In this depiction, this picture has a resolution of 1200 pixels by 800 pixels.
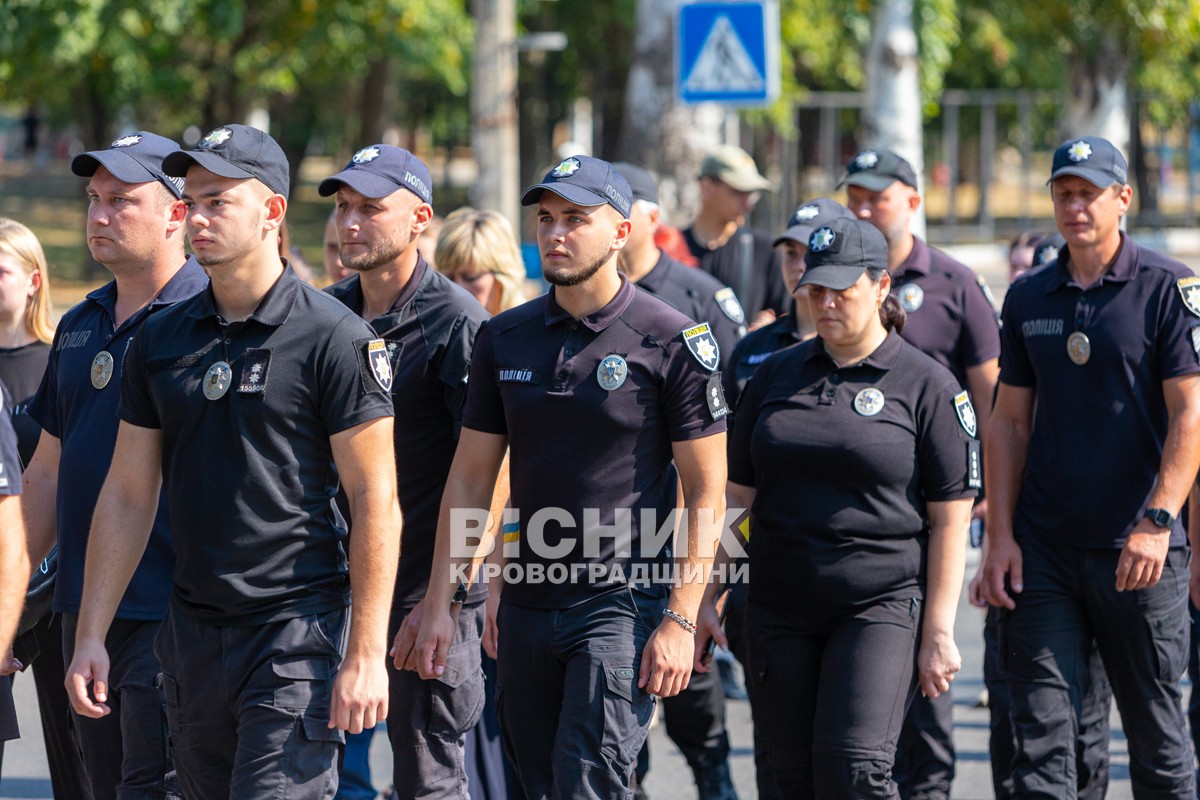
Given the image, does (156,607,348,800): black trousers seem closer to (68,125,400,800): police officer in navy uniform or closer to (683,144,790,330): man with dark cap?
(68,125,400,800): police officer in navy uniform

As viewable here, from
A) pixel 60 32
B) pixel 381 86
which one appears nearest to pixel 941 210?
pixel 381 86

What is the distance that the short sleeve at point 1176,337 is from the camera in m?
5.16

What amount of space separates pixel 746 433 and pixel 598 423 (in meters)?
0.81

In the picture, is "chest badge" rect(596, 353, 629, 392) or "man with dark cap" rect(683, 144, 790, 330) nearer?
"chest badge" rect(596, 353, 629, 392)

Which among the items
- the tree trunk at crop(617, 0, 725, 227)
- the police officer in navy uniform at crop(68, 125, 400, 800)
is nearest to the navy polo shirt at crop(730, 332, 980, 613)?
the police officer in navy uniform at crop(68, 125, 400, 800)

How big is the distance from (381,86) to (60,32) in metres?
13.7

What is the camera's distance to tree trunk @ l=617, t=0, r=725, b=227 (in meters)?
14.1

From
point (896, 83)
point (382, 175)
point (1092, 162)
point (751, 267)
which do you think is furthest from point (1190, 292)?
point (896, 83)

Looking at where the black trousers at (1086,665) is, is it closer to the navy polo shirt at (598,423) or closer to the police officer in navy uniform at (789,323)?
the police officer in navy uniform at (789,323)

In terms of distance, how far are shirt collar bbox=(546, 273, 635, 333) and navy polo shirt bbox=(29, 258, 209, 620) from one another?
3.65 ft

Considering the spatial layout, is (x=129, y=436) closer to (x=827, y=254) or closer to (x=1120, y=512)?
(x=827, y=254)

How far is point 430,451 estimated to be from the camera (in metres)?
5.12

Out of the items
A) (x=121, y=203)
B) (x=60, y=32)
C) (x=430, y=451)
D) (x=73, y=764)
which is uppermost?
(x=60, y=32)

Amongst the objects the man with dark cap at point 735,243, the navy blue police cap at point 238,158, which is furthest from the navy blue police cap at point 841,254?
the man with dark cap at point 735,243
